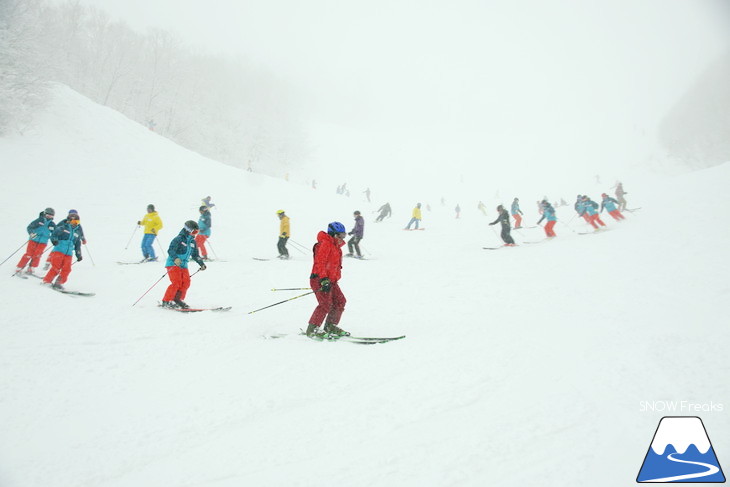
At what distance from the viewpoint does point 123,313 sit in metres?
6.04

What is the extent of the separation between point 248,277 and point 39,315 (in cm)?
444

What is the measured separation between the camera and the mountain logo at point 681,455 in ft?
8.09

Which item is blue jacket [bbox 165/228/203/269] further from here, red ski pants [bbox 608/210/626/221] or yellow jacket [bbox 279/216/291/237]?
red ski pants [bbox 608/210/626/221]

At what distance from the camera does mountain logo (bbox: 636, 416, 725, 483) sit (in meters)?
2.46

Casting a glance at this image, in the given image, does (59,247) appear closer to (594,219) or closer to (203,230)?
(203,230)

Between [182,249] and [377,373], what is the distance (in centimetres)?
Result: 468

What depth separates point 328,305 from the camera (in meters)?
5.24

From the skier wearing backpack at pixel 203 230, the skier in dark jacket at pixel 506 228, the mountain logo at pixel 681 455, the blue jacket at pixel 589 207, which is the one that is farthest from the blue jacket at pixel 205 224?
the blue jacket at pixel 589 207

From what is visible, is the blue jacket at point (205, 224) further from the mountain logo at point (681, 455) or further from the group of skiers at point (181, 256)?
the mountain logo at point (681, 455)

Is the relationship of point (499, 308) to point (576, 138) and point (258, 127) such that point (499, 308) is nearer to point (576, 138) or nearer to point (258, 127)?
point (258, 127)

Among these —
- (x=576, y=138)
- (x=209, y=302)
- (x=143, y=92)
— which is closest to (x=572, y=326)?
(x=209, y=302)

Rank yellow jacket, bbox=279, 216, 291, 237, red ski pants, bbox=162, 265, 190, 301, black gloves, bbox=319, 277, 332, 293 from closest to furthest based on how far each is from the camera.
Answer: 1. black gloves, bbox=319, 277, 332, 293
2. red ski pants, bbox=162, 265, 190, 301
3. yellow jacket, bbox=279, 216, 291, 237

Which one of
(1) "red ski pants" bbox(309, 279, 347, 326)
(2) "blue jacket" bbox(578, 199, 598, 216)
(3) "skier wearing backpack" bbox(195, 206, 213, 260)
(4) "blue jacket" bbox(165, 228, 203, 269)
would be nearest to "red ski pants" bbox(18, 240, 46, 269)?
(3) "skier wearing backpack" bbox(195, 206, 213, 260)

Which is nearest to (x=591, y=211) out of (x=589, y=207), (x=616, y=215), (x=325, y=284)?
(x=589, y=207)
